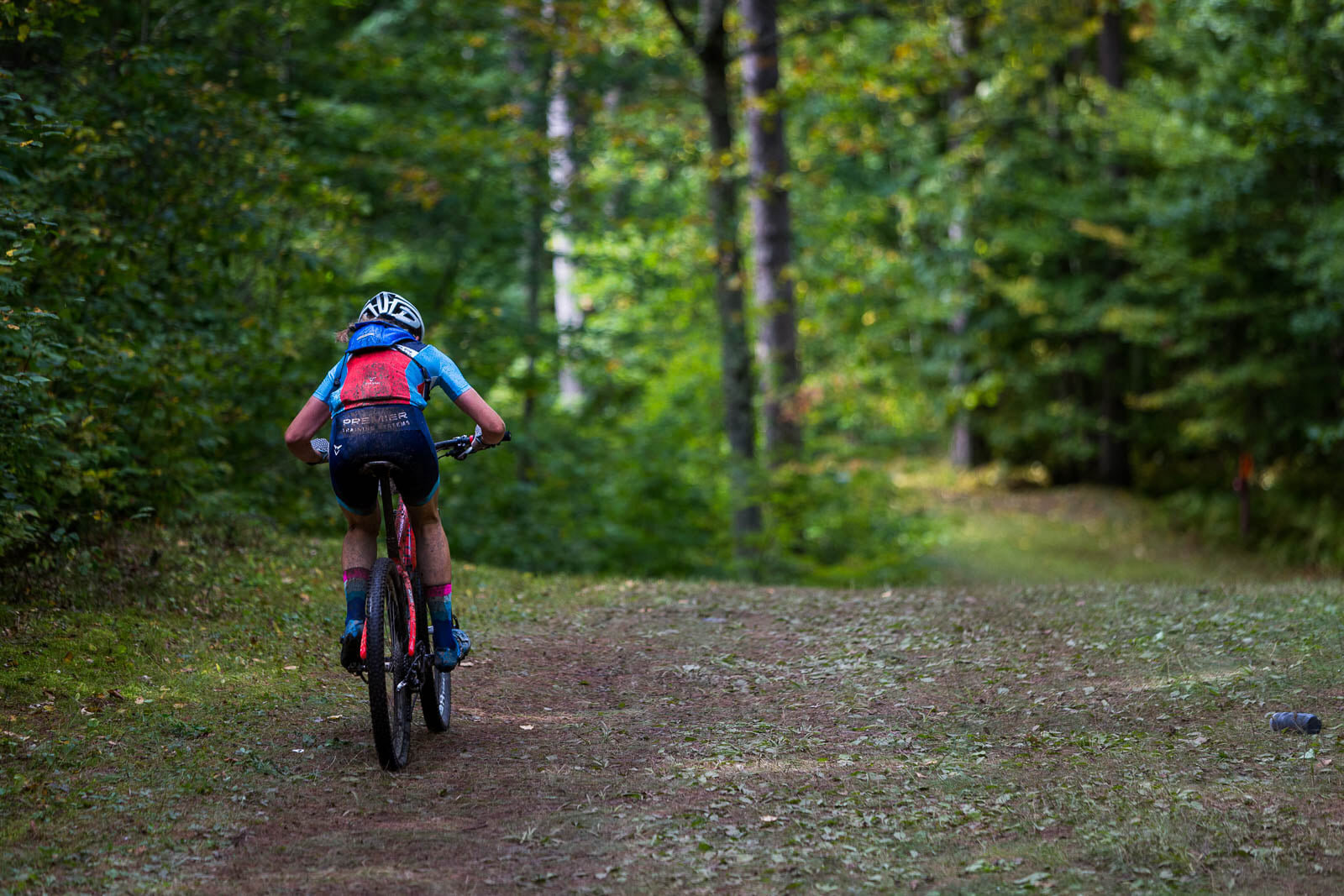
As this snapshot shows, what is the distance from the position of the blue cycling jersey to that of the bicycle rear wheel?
0.71 metres

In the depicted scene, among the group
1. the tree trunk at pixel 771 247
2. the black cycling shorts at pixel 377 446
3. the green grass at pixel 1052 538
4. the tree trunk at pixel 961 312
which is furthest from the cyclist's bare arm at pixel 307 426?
the tree trunk at pixel 961 312

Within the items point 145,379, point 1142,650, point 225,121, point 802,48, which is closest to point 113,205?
point 225,121

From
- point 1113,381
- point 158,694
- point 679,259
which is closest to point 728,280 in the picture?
point 679,259

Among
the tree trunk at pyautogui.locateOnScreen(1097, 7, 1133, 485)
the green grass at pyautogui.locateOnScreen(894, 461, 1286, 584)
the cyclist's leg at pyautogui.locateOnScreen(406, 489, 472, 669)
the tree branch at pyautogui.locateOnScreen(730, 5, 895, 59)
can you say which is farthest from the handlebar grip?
the tree trunk at pyautogui.locateOnScreen(1097, 7, 1133, 485)

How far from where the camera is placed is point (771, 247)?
1622 centimetres

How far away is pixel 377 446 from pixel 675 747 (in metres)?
2.03

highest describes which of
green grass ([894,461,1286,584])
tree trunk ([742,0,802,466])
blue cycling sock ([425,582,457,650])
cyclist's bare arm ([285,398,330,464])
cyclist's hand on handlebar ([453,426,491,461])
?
tree trunk ([742,0,802,466])

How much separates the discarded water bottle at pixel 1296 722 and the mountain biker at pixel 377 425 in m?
3.83

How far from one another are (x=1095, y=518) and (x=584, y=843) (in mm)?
20656

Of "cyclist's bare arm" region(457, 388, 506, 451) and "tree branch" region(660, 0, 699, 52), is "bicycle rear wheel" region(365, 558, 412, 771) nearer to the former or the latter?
"cyclist's bare arm" region(457, 388, 506, 451)

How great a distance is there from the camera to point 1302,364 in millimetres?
19484

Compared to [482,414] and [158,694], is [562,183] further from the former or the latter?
[482,414]

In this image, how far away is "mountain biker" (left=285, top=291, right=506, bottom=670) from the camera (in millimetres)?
5465

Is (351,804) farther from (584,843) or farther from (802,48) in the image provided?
Answer: (802,48)
